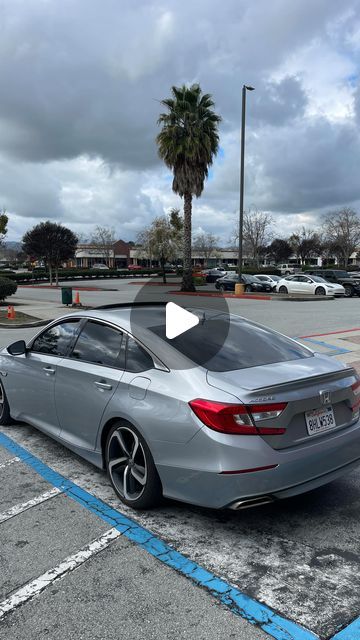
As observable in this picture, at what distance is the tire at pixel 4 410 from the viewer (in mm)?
5449

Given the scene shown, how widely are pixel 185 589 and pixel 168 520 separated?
0.79 m

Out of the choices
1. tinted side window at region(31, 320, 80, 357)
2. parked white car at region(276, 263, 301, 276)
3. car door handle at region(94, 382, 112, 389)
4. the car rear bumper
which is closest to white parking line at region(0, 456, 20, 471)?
tinted side window at region(31, 320, 80, 357)

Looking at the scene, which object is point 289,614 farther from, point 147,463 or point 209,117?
point 209,117

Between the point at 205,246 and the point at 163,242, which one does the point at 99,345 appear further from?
the point at 205,246

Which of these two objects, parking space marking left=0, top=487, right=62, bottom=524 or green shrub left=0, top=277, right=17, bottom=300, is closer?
parking space marking left=0, top=487, right=62, bottom=524

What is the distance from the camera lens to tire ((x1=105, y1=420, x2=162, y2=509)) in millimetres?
3368

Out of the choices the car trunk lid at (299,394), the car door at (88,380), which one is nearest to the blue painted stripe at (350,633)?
the car trunk lid at (299,394)

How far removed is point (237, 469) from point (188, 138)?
97.2 feet

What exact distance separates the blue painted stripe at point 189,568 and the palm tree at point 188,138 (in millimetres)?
28471

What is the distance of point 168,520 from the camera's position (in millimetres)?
3420

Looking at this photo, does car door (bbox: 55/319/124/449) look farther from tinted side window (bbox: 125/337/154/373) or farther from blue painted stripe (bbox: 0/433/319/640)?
blue painted stripe (bbox: 0/433/319/640)

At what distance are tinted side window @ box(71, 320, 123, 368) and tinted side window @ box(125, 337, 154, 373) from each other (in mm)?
111

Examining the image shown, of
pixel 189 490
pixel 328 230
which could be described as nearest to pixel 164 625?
pixel 189 490
